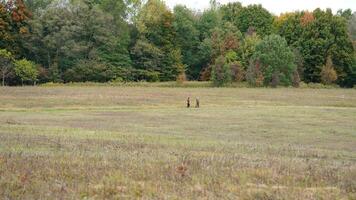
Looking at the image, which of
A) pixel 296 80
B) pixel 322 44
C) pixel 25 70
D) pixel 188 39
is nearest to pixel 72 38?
pixel 25 70

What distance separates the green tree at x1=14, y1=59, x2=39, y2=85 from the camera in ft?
304

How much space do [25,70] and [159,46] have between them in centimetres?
3217

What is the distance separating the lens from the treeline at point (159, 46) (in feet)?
325

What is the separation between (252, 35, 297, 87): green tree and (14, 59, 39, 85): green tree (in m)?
45.6

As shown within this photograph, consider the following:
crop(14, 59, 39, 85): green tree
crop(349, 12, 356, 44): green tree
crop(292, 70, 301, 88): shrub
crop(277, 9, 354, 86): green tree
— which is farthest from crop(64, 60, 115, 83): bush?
crop(349, 12, 356, 44): green tree

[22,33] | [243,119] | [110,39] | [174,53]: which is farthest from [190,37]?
[243,119]

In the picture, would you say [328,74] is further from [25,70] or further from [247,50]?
[25,70]

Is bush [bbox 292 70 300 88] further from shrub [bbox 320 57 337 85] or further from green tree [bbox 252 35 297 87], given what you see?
shrub [bbox 320 57 337 85]

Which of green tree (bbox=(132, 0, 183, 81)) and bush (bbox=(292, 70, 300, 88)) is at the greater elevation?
green tree (bbox=(132, 0, 183, 81))

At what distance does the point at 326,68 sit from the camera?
10700 cm

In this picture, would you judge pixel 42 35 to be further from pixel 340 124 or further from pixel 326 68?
pixel 340 124

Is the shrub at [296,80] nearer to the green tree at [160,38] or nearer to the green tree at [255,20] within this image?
the green tree at [255,20]

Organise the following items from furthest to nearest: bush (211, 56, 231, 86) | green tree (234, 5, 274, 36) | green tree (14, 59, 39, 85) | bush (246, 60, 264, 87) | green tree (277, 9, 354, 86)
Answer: green tree (234, 5, 274, 36)
green tree (277, 9, 354, 86)
bush (246, 60, 264, 87)
bush (211, 56, 231, 86)
green tree (14, 59, 39, 85)

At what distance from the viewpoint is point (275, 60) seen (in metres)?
104
